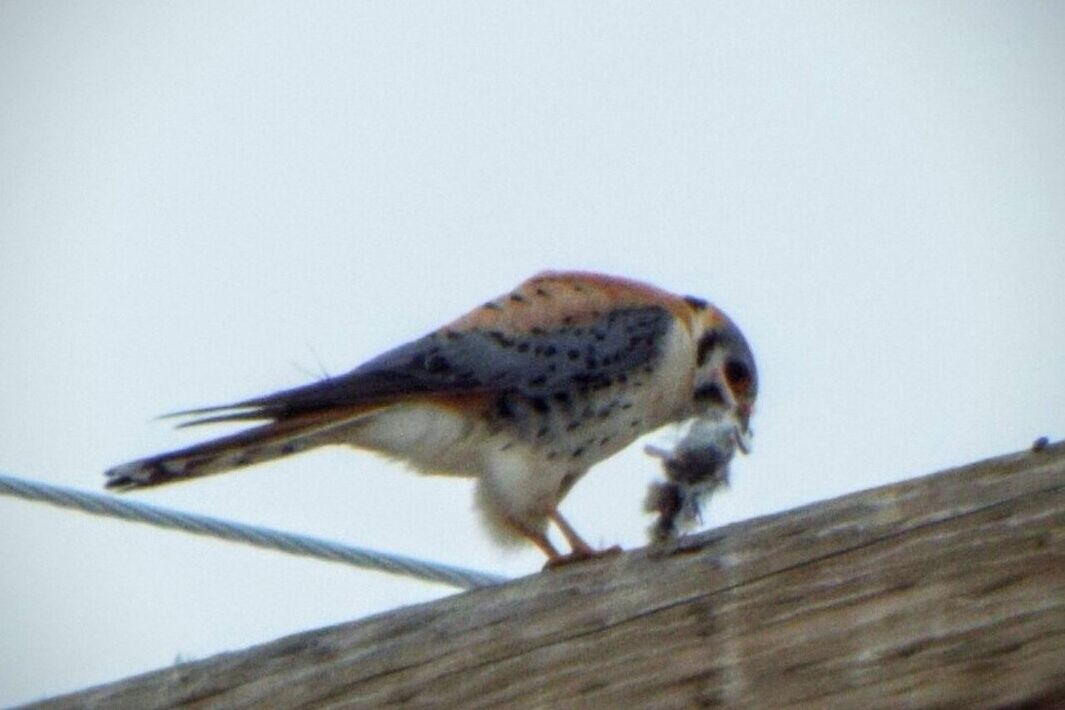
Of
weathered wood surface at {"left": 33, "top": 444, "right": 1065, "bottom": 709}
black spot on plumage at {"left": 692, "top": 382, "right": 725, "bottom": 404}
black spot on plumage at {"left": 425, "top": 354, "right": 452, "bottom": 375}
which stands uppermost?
black spot on plumage at {"left": 425, "top": 354, "right": 452, "bottom": 375}

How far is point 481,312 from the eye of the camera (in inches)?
199

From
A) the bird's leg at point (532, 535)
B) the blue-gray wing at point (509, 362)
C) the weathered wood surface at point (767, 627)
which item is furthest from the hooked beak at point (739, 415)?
the weathered wood surface at point (767, 627)

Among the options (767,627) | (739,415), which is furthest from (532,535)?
(767,627)

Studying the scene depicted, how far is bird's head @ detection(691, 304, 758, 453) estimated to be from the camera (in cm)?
506

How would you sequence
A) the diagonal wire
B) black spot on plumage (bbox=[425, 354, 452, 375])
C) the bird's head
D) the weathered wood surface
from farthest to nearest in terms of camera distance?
1. the bird's head
2. black spot on plumage (bbox=[425, 354, 452, 375])
3. the diagonal wire
4. the weathered wood surface

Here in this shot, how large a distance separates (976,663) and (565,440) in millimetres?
2930

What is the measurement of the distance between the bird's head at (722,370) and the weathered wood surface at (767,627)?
291 cm

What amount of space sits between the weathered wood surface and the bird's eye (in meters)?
3.08

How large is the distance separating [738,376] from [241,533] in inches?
98.5

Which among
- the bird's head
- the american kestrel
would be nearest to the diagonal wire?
the american kestrel

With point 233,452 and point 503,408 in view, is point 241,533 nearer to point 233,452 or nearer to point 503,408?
point 233,452

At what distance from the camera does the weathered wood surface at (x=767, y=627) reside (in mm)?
1795

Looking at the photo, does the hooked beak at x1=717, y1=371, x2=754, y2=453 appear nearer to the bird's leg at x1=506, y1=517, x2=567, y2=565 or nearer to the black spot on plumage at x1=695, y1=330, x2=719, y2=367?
the black spot on plumage at x1=695, y1=330, x2=719, y2=367

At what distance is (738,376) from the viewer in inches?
205
